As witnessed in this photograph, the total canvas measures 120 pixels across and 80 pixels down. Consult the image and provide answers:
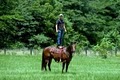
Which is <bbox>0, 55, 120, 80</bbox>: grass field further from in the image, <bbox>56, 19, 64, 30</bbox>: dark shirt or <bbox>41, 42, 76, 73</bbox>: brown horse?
<bbox>56, 19, 64, 30</bbox>: dark shirt

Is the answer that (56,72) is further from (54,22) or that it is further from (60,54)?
(54,22)

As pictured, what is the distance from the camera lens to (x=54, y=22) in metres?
63.2

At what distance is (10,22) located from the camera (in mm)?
58156

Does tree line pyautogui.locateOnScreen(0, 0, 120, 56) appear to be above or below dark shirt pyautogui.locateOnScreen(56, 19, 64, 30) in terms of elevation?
below

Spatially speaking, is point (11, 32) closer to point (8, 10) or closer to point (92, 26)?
point (8, 10)

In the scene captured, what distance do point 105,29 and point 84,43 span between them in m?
6.34

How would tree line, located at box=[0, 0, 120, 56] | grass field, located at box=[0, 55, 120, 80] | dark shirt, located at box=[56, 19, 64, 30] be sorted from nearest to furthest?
grass field, located at box=[0, 55, 120, 80], dark shirt, located at box=[56, 19, 64, 30], tree line, located at box=[0, 0, 120, 56]

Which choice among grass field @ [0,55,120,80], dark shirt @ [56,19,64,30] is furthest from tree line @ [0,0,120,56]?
dark shirt @ [56,19,64,30]

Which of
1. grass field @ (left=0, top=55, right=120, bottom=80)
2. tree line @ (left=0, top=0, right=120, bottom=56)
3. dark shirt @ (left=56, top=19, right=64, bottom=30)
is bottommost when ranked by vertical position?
tree line @ (left=0, top=0, right=120, bottom=56)

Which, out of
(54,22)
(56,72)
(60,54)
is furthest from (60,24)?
(54,22)

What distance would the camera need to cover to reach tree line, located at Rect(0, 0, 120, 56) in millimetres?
58688

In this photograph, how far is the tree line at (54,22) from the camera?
5869 cm

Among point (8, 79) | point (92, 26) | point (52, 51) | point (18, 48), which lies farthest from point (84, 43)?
point (8, 79)

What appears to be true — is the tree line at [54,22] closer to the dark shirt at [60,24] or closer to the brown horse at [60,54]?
the brown horse at [60,54]
